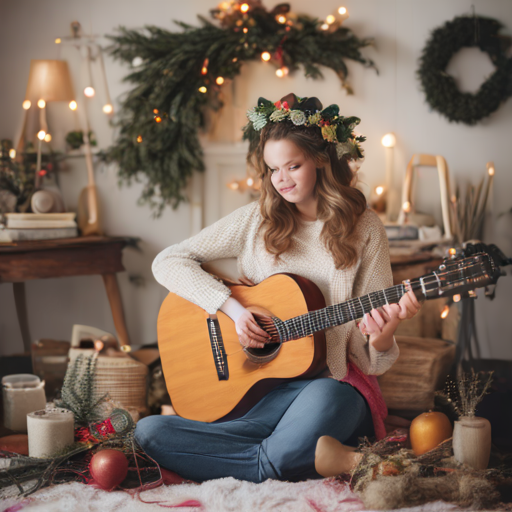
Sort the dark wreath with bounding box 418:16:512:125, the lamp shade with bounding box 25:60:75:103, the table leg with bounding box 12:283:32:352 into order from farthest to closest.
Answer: the table leg with bounding box 12:283:32:352 < the lamp shade with bounding box 25:60:75:103 < the dark wreath with bounding box 418:16:512:125

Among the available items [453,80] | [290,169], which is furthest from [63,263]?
[453,80]

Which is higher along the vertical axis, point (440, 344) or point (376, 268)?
point (376, 268)

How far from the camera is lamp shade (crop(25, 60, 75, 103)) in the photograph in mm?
2242

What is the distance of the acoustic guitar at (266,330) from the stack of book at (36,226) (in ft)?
2.24

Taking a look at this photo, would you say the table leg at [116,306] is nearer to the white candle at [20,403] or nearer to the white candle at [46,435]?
the white candle at [20,403]

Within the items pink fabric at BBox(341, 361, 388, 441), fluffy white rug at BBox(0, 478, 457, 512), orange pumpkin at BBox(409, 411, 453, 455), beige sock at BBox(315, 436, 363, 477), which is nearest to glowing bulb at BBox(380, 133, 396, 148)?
pink fabric at BBox(341, 361, 388, 441)

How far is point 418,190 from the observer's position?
2.19 metres

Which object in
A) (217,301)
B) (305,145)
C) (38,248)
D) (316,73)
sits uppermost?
(316,73)

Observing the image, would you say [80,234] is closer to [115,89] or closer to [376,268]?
[115,89]

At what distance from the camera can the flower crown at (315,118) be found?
1623mm

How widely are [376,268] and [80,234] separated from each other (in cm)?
131

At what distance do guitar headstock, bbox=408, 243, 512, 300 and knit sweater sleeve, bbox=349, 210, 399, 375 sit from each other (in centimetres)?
23

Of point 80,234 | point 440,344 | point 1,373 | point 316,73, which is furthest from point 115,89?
point 440,344

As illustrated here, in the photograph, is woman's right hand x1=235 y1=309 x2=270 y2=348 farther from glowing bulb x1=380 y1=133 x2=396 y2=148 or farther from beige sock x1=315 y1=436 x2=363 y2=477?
glowing bulb x1=380 y1=133 x2=396 y2=148
